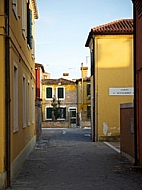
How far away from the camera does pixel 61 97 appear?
59219 mm

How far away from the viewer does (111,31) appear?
85.5 ft

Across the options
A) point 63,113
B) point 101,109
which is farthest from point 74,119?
point 101,109

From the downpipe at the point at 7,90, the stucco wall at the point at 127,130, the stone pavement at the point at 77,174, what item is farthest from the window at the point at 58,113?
the downpipe at the point at 7,90

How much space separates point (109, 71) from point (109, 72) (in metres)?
0.06

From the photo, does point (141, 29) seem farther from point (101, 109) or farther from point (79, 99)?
point (79, 99)

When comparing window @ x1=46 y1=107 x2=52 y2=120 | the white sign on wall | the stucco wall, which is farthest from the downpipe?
window @ x1=46 y1=107 x2=52 y2=120

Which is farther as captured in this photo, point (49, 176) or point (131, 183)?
point (49, 176)

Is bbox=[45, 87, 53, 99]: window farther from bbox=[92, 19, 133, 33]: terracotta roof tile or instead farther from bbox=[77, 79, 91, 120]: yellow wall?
bbox=[92, 19, 133, 33]: terracotta roof tile

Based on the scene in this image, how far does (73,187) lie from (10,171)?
155cm

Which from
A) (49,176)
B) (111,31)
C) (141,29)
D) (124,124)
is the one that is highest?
(111,31)

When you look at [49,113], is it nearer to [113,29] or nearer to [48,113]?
[48,113]

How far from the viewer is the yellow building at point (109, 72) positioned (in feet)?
85.9

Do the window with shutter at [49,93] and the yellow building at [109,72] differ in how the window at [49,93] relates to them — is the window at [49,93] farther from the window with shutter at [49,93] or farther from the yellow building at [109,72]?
the yellow building at [109,72]

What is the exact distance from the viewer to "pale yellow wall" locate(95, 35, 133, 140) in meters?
26.2
